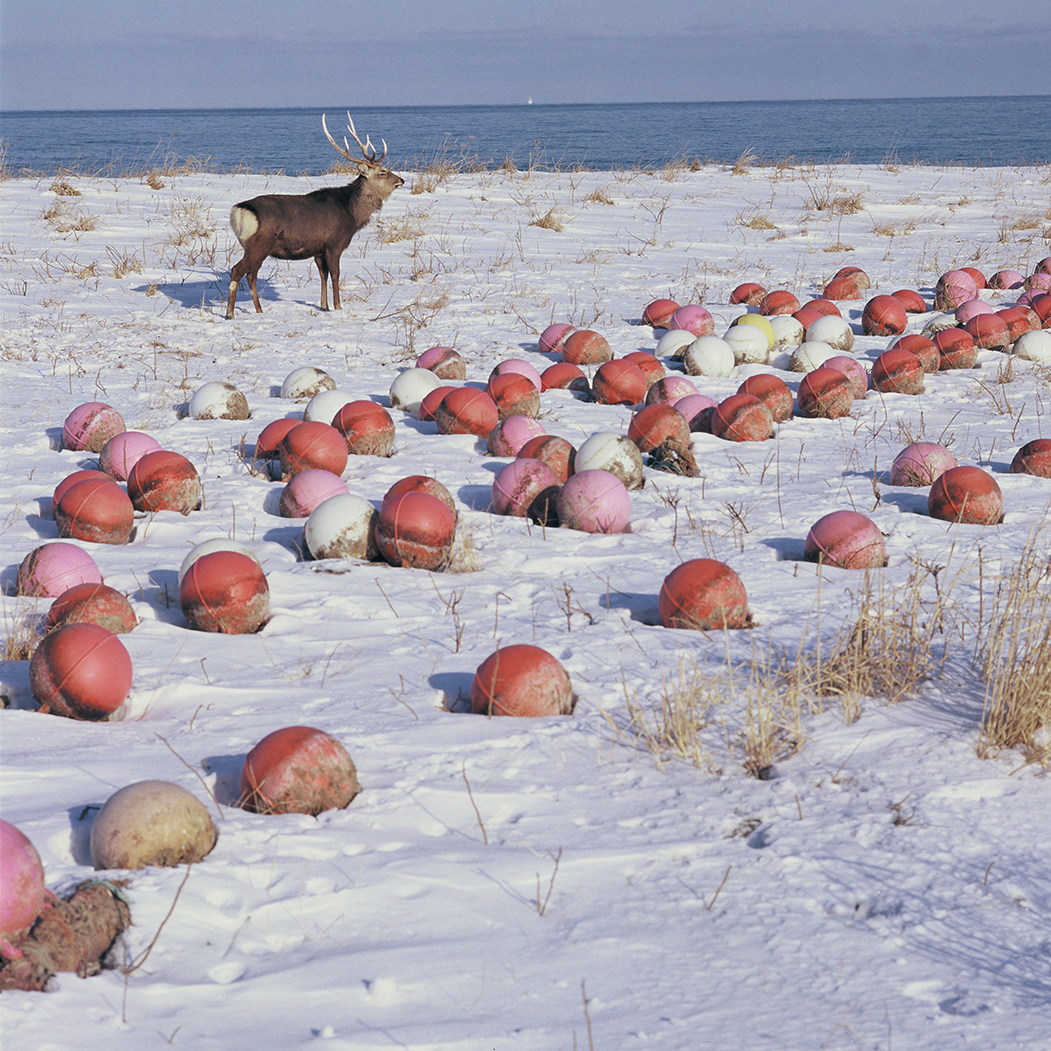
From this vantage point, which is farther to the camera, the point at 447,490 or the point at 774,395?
the point at 774,395

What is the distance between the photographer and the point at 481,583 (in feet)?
16.3

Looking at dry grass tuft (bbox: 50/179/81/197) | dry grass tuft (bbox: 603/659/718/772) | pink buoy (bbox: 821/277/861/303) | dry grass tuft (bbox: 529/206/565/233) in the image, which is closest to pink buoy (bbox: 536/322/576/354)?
pink buoy (bbox: 821/277/861/303)

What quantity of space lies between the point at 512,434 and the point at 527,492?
1.12m

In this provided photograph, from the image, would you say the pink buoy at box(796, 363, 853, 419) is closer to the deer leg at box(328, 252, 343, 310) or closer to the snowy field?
the snowy field

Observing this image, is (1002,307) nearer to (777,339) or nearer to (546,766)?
(777,339)

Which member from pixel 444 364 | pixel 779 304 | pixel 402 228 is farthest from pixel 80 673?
pixel 402 228

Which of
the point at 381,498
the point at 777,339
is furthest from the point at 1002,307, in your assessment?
the point at 381,498

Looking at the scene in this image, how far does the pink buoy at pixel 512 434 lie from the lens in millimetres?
6816

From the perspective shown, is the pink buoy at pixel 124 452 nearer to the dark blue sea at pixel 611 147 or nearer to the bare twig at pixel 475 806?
the bare twig at pixel 475 806

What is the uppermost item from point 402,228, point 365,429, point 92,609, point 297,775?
point 402,228

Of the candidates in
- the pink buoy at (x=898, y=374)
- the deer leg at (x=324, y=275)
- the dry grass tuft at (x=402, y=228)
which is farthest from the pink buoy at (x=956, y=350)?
the dry grass tuft at (x=402, y=228)

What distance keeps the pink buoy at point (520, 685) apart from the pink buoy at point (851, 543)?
5.92 ft

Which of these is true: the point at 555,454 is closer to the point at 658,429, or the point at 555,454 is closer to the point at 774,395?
the point at 658,429

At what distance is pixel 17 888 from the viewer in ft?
7.88
